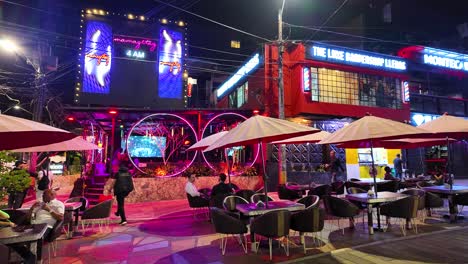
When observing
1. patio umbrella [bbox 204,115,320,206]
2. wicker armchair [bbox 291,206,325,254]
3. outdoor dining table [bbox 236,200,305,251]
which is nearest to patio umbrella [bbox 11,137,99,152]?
patio umbrella [bbox 204,115,320,206]

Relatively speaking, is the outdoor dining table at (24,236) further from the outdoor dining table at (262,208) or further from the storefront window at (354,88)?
the storefront window at (354,88)

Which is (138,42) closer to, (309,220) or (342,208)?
(342,208)

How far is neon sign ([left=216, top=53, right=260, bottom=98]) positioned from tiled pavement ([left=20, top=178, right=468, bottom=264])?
1156cm

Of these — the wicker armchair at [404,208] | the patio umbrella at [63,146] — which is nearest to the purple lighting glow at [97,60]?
the patio umbrella at [63,146]

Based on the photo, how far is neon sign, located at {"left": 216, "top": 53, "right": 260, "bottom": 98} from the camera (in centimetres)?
1869

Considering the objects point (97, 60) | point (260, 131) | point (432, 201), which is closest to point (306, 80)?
point (432, 201)

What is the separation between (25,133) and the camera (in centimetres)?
429

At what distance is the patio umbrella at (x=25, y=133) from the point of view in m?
3.90

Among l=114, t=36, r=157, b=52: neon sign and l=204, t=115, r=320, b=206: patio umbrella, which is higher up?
l=114, t=36, r=157, b=52: neon sign

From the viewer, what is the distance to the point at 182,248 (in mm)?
6234

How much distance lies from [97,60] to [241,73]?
30.5 feet

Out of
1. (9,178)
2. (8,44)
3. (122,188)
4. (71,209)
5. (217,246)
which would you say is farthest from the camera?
(8,44)

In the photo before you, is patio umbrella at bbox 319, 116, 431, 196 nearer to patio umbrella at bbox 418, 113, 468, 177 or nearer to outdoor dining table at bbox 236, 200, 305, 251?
patio umbrella at bbox 418, 113, 468, 177

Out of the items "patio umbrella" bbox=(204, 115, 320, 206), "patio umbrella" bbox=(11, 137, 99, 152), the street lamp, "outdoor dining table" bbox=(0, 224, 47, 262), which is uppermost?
the street lamp
